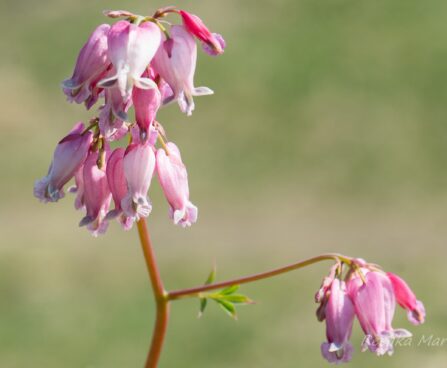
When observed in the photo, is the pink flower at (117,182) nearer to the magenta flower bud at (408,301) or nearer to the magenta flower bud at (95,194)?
the magenta flower bud at (95,194)

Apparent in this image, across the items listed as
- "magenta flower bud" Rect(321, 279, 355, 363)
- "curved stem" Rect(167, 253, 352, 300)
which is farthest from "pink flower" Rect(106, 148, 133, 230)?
"magenta flower bud" Rect(321, 279, 355, 363)

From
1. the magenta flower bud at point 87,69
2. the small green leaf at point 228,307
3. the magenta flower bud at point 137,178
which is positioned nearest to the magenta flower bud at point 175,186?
the magenta flower bud at point 137,178

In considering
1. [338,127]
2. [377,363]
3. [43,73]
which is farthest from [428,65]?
[377,363]

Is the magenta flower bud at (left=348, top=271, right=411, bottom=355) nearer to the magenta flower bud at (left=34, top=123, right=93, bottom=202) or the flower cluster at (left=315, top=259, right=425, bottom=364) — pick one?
the flower cluster at (left=315, top=259, right=425, bottom=364)

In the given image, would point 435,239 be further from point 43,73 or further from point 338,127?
point 43,73

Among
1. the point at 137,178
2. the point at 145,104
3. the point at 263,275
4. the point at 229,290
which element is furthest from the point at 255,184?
the point at 145,104

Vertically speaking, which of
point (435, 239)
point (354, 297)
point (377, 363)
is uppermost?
point (354, 297)
